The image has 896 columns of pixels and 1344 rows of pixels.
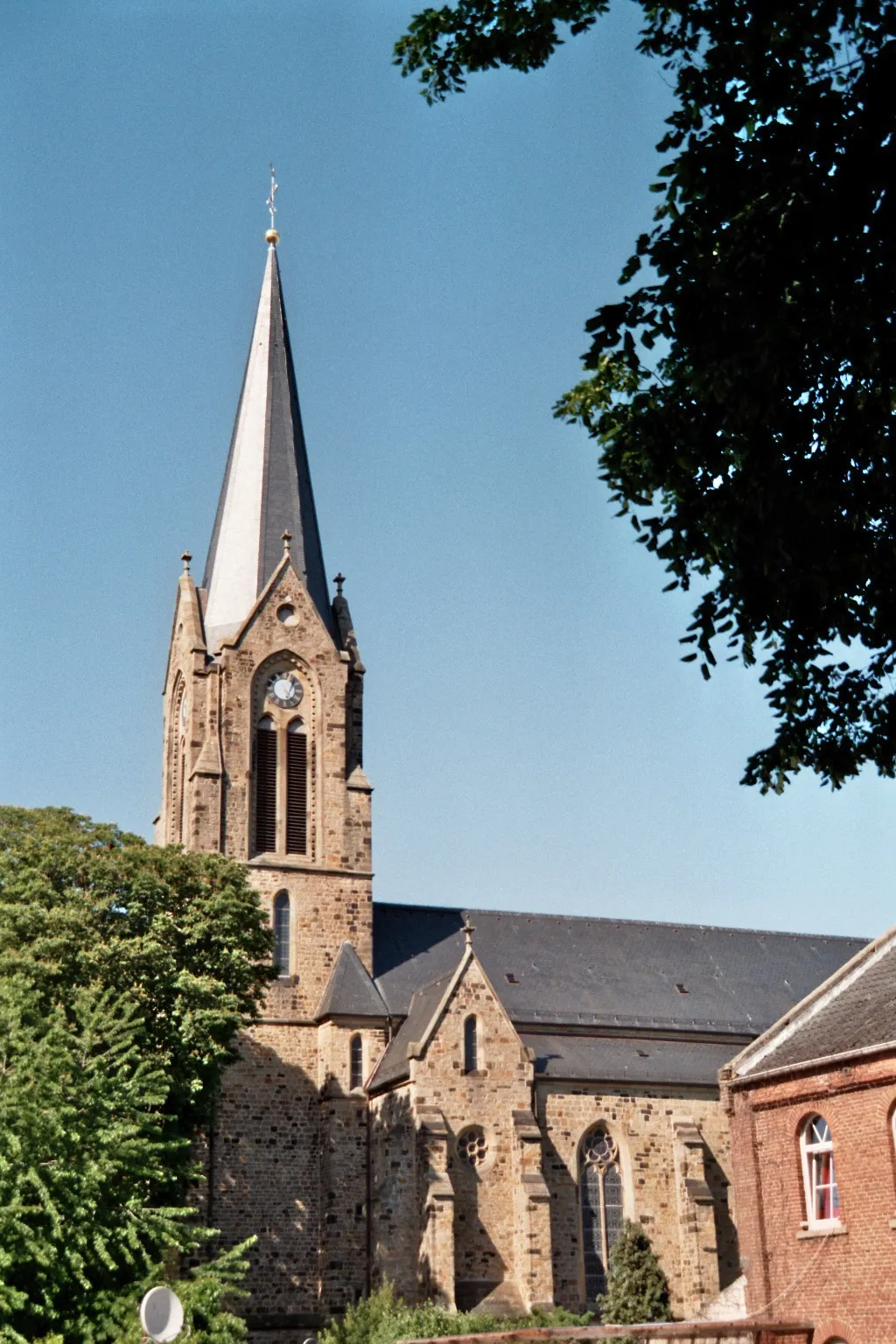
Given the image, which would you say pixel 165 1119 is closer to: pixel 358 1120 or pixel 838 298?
→ pixel 358 1120

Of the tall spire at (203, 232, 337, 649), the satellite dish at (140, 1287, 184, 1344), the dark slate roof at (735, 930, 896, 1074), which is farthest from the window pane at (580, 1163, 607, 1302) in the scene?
the satellite dish at (140, 1287, 184, 1344)

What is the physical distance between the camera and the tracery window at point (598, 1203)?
39250mm

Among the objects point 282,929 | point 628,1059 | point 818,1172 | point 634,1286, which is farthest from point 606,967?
point 818,1172

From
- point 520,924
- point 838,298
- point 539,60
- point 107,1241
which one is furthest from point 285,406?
point 838,298

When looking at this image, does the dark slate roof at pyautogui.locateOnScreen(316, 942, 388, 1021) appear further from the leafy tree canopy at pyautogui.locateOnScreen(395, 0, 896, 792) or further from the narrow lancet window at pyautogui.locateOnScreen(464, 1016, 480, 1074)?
the leafy tree canopy at pyautogui.locateOnScreen(395, 0, 896, 792)

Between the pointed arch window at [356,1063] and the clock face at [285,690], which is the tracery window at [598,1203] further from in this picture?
the clock face at [285,690]

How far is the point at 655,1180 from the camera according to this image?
4078cm

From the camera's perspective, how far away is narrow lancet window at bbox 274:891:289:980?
4144cm

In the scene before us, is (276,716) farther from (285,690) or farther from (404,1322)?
(404,1322)

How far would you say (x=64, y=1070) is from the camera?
27.8m

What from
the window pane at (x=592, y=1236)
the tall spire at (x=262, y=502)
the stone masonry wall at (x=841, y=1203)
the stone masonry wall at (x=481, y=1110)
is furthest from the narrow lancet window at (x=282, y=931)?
the stone masonry wall at (x=841, y=1203)

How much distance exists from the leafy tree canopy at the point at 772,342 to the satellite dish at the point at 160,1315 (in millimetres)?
7630

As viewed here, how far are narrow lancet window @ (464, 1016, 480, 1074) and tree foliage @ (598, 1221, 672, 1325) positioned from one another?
221 inches

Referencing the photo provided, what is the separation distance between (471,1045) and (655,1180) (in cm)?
647
